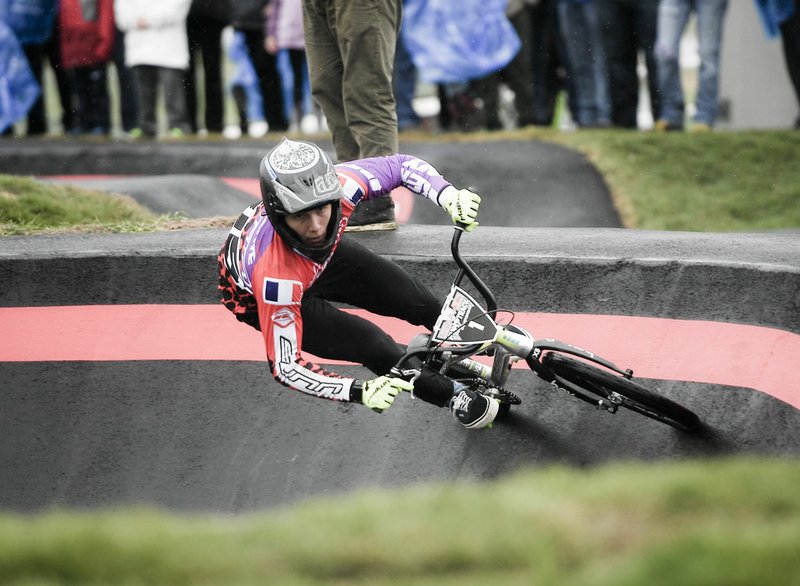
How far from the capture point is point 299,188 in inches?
196

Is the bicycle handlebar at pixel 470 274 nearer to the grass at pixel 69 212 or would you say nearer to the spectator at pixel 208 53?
the grass at pixel 69 212

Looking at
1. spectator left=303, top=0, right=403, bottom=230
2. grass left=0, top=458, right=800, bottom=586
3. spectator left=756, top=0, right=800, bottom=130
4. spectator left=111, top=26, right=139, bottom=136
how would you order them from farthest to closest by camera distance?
spectator left=111, top=26, right=139, bottom=136
spectator left=756, top=0, right=800, bottom=130
spectator left=303, top=0, right=403, bottom=230
grass left=0, top=458, right=800, bottom=586

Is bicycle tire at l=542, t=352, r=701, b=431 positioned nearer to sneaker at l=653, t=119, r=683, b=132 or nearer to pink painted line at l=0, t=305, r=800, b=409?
pink painted line at l=0, t=305, r=800, b=409

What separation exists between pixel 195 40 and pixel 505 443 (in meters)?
8.25

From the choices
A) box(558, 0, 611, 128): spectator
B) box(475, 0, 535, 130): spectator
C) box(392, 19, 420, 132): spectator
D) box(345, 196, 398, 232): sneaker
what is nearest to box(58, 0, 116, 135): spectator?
box(392, 19, 420, 132): spectator

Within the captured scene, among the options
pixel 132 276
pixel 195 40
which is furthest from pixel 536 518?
pixel 195 40

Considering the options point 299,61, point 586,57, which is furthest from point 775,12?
point 299,61

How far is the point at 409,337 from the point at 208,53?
6.92m

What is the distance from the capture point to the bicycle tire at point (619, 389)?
527cm

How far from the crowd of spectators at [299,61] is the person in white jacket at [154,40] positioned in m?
0.01

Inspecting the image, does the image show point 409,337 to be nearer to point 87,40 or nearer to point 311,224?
point 311,224

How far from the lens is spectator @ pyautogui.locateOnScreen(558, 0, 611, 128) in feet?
36.3

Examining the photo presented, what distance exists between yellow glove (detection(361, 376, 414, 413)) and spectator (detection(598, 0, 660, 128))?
6959 mm

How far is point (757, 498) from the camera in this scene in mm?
3316
